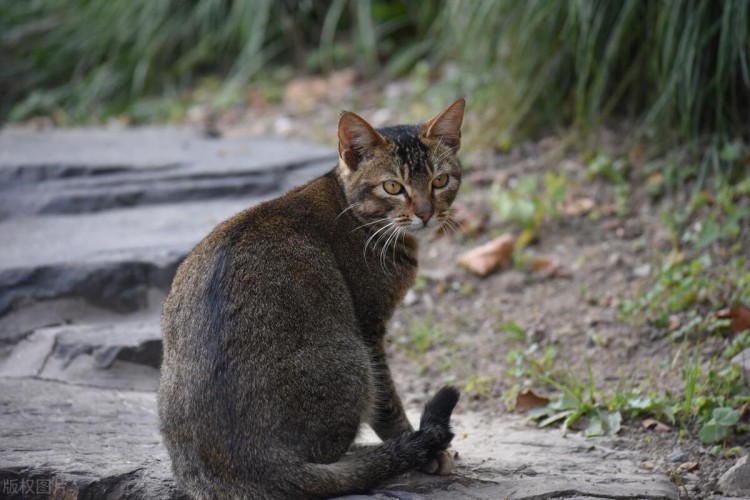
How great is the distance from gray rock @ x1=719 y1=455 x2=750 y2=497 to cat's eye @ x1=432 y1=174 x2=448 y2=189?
4.91 ft

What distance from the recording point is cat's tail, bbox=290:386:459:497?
2.83 meters

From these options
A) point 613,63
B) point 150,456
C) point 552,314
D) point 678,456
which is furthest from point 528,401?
point 613,63

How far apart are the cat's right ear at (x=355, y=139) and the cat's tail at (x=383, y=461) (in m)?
1.05

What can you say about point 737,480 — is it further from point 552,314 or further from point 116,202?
point 116,202

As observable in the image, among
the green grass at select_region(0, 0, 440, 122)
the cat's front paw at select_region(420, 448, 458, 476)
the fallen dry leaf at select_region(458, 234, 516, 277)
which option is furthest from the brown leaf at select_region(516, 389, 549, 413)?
the green grass at select_region(0, 0, 440, 122)

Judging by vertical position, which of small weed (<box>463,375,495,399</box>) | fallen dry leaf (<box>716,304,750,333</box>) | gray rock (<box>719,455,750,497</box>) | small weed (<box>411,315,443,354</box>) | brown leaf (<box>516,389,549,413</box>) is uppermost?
fallen dry leaf (<box>716,304,750,333</box>)

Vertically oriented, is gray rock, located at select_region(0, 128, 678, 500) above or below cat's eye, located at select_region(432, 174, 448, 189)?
below

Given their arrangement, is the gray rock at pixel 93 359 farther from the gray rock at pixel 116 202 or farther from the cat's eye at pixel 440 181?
the cat's eye at pixel 440 181

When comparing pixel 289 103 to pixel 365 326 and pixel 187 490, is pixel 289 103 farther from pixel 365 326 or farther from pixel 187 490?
pixel 187 490

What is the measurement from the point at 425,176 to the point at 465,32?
319 cm

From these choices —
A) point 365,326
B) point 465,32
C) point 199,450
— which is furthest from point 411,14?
point 199,450

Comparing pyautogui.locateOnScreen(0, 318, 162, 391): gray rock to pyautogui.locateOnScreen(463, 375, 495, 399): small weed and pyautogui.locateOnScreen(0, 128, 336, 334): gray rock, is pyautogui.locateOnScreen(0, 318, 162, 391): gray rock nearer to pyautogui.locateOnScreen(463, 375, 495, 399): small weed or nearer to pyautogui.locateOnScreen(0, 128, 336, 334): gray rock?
pyautogui.locateOnScreen(0, 128, 336, 334): gray rock

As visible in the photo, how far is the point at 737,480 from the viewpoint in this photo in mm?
3266

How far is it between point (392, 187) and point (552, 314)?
168 centimetres
